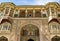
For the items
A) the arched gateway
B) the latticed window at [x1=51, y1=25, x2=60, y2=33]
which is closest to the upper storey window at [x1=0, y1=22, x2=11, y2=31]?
the arched gateway

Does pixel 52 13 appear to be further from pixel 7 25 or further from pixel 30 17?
pixel 7 25

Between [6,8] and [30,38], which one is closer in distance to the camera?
[30,38]

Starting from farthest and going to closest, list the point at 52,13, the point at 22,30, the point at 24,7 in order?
the point at 24,7 → the point at 52,13 → the point at 22,30

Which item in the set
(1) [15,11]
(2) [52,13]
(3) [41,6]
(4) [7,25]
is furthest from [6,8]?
(2) [52,13]

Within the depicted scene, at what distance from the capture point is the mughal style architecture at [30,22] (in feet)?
71.3

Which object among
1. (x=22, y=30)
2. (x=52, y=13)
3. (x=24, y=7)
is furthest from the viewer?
(x=24, y=7)

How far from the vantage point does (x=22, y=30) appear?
22.7m

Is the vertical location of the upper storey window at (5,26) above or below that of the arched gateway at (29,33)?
above

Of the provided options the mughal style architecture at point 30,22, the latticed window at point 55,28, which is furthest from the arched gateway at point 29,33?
the latticed window at point 55,28

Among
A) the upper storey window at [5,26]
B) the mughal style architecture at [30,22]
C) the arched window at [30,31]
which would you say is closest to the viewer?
the mughal style architecture at [30,22]

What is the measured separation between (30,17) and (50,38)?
505 cm

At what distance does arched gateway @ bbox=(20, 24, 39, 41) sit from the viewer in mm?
21891

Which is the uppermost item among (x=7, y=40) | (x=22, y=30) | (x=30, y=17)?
(x=30, y=17)

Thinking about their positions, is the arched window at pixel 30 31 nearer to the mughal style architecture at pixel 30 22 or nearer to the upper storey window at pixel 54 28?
the mughal style architecture at pixel 30 22
